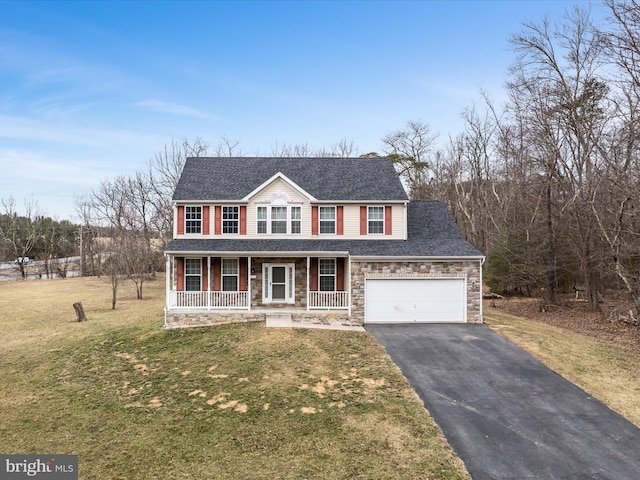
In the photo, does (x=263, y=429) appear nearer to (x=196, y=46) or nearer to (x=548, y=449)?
(x=548, y=449)

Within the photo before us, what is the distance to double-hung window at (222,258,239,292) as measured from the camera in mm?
17656

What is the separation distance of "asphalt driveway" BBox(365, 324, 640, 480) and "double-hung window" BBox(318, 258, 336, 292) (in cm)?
502

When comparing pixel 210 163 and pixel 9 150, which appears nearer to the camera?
pixel 210 163

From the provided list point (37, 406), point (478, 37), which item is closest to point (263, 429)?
point (37, 406)

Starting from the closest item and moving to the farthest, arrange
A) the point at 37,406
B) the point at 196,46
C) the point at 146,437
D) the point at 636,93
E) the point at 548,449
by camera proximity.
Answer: the point at 548,449 < the point at 146,437 < the point at 37,406 < the point at 636,93 < the point at 196,46

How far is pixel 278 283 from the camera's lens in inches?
706

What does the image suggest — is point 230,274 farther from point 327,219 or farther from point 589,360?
point 589,360

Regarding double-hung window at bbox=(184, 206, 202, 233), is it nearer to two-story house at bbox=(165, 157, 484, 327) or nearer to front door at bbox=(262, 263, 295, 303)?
two-story house at bbox=(165, 157, 484, 327)

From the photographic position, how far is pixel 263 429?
7910 millimetres

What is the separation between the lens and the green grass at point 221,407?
266 inches

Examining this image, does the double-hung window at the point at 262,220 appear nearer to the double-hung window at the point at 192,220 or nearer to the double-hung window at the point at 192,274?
the double-hung window at the point at 192,220

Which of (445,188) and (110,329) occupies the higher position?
(445,188)

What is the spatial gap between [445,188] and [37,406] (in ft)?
125

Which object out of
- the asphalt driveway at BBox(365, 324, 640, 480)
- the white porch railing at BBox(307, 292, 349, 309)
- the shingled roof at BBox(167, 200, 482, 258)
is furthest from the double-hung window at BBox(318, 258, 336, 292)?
the asphalt driveway at BBox(365, 324, 640, 480)
